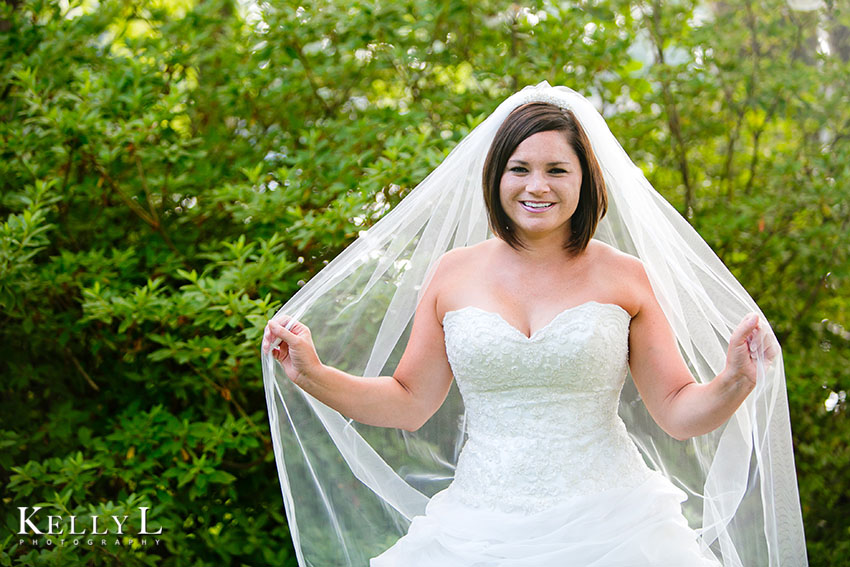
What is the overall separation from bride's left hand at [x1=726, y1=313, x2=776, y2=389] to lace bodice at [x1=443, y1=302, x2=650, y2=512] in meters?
0.30

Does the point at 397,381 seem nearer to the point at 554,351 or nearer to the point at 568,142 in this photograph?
the point at 554,351

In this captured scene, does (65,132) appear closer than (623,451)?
No

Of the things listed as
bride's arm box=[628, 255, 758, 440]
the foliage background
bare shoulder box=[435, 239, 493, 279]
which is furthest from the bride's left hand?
the foliage background

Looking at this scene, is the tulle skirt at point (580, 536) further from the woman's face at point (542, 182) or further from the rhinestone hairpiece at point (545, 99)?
the rhinestone hairpiece at point (545, 99)

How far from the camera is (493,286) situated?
2.27 meters

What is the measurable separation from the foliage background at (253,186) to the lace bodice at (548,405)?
116cm

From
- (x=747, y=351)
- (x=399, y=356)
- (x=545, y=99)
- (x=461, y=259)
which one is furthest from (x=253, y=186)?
(x=747, y=351)

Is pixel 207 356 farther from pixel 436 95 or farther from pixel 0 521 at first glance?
pixel 436 95

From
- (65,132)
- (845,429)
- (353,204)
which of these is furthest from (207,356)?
(845,429)

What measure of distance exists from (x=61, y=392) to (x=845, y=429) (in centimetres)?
357

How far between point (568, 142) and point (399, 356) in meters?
0.88

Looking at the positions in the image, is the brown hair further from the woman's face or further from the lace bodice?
the lace bodice

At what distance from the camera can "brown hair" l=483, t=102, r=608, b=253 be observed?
219 centimetres

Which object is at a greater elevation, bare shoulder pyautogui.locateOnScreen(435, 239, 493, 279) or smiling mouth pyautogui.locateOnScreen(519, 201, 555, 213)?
smiling mouth pyautogui.locateOnScreen(519, 201, 555, 213)
